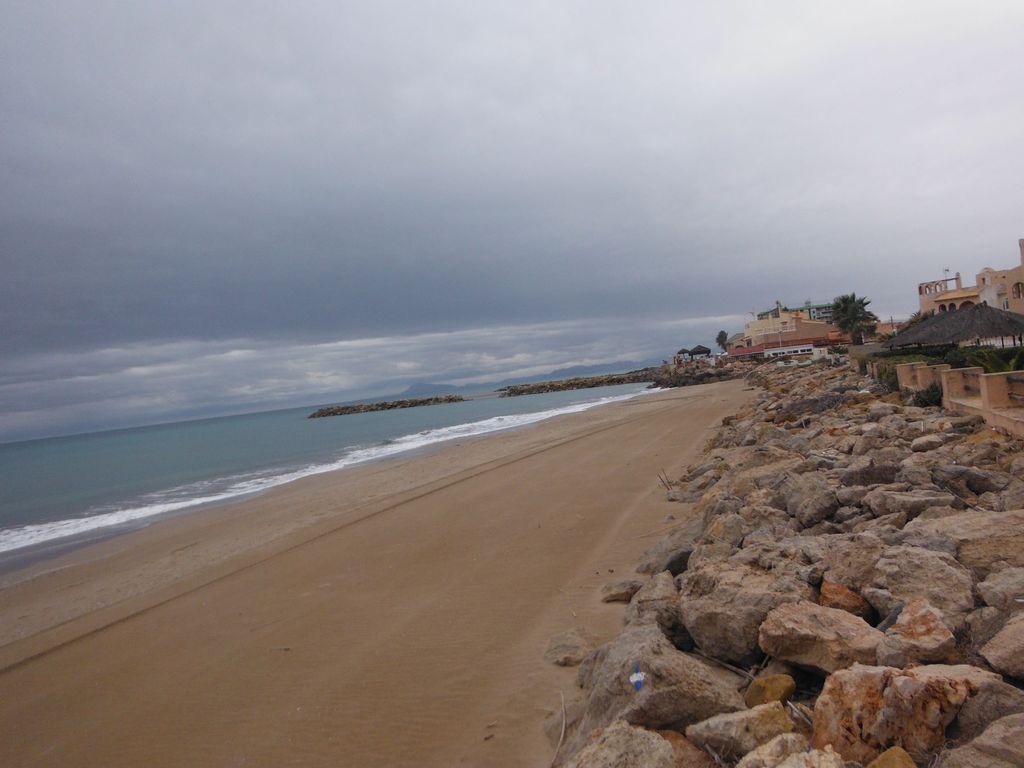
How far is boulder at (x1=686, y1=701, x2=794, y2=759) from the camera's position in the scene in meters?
3.05

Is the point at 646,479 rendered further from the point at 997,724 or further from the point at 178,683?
the point at 997,724

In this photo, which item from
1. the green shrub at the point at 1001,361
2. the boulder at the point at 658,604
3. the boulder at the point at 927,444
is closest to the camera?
the boulder at the point at 658,604

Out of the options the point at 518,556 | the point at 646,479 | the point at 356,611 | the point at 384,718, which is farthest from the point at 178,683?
the point at 646,479

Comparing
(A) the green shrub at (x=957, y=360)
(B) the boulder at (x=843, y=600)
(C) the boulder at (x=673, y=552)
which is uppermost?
(A) the green shrub at (x=957, y=360)

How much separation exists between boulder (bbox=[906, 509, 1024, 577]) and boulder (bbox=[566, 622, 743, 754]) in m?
1.86

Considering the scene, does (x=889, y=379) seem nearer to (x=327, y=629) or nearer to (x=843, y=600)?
(x=843, y=600)

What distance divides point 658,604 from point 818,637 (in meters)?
1.84

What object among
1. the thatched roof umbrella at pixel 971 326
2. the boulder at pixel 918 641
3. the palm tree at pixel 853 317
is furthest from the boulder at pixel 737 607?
the palm tree at pixel 853 317

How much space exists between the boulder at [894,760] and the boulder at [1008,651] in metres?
0.77

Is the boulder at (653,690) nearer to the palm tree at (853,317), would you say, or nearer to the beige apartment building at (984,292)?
the beige apartment building at (984,292)

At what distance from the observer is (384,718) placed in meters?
5.04

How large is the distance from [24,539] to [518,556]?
1574cm

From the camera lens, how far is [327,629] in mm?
7008

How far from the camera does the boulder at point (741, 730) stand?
305cm
